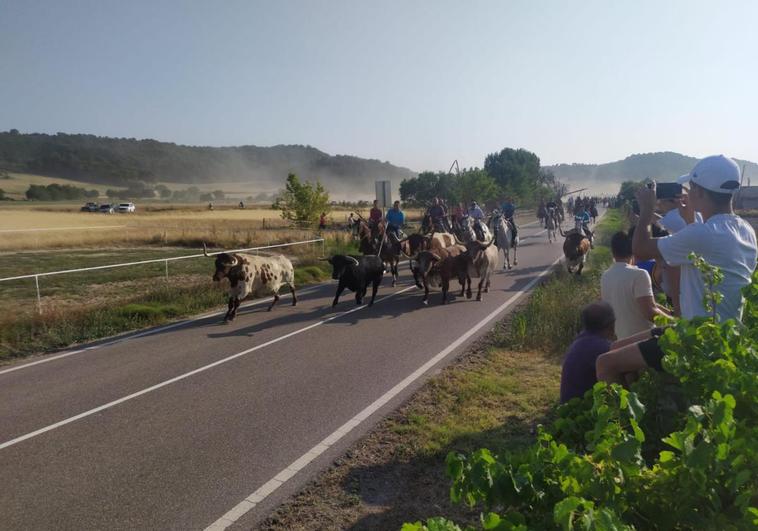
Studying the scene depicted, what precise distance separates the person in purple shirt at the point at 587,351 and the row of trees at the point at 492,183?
5949 cm

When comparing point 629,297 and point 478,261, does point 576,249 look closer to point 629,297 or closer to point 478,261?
point 478,261

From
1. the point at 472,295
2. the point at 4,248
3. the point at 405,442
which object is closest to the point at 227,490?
the point at 405,442

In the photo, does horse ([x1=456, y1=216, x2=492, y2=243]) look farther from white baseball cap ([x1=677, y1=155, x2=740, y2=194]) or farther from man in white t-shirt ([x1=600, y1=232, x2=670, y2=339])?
white baseball cap ([x1=677, y1=155, x2=740, y2=194])

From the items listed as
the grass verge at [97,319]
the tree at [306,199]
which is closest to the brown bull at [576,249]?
the grass verge at [97,319]

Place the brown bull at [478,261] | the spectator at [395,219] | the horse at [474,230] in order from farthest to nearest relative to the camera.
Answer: the spectator at [395,219] → the horse at [474,230] → the brown bull at [478,261]

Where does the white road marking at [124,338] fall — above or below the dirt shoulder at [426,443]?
below

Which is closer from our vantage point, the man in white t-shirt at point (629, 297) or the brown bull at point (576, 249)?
the man in white t-shirt at point (629, 297)

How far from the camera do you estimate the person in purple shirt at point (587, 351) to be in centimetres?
469

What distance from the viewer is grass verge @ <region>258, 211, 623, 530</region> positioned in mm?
4926

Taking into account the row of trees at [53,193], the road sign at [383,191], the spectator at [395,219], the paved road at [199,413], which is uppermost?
the row of trees at [53,193]

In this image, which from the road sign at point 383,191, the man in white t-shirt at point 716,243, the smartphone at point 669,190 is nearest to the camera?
the man in white t-shirt at point 716,243

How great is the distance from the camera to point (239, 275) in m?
13.2

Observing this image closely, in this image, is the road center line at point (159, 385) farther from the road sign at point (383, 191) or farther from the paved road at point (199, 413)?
the road sign at point (383, 191)

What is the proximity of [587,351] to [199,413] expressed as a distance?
16.1ft
